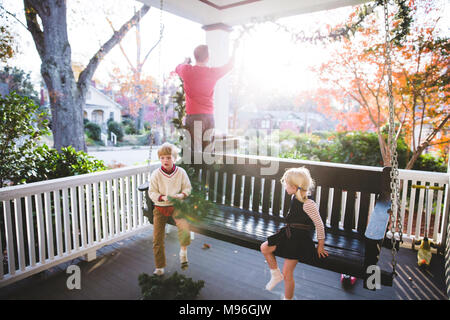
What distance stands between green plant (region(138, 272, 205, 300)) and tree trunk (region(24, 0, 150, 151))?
2.72 meters

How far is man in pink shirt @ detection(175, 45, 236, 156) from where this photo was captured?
8.95ft

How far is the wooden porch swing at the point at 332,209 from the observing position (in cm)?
170

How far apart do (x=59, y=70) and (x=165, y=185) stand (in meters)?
2.73

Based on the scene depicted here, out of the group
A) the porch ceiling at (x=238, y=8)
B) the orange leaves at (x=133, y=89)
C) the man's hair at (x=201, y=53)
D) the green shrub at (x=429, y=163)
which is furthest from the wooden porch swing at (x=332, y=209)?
the green shrub at (x=429, y=163)

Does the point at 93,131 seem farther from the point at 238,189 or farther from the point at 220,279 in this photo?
the point at 220,279

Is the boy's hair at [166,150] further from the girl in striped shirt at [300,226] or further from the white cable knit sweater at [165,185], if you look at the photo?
the girl in striped shirt at [300,226]

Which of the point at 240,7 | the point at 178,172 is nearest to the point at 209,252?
the point at 178,172

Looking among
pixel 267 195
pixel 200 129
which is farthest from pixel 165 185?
pixel 267 195

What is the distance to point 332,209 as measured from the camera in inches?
94.7

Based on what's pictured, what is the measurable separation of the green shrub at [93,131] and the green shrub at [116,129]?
0.51ft

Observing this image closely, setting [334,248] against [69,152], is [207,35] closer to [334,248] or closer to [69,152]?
[69,152]

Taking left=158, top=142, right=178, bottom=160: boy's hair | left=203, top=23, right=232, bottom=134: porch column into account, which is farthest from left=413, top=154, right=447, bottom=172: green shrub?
left=158, top=142, right=178, bottom=160: boy's hair

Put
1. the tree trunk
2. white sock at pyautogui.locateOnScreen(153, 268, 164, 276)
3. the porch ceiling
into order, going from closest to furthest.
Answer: white sock at pyautogui.locateOnScreen(153, 268, 164, 276)
the porch ceiling
the tree trunk

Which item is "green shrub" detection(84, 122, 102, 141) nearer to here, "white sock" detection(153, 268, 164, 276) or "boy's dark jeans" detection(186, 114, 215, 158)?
"boy's dark jeans" detection(186, 114, 215, 158)
